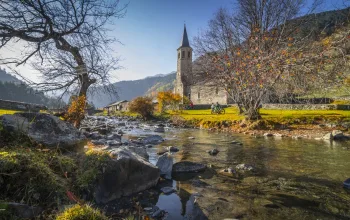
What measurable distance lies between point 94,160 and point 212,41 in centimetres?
2159

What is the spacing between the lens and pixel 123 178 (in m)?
4.97

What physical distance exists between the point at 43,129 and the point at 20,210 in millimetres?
2720

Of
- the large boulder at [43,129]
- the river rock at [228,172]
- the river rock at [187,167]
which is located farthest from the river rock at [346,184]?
the large boulder at [43,129]

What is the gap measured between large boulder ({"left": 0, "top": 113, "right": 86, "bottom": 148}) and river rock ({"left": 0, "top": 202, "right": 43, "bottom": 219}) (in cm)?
213

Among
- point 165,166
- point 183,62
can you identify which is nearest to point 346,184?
point 165,166

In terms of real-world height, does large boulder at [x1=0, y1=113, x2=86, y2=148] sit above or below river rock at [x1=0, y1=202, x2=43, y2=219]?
above

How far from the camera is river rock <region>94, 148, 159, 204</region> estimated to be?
4.60m

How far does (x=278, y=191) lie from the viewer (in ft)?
17.8

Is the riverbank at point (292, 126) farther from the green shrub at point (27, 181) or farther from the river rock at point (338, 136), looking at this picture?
the green shrub at point (27, 181)

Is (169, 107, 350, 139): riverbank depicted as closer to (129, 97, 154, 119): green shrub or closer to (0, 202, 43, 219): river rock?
(0, 202, 43, 219): river rock

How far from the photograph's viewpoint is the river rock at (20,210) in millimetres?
2606

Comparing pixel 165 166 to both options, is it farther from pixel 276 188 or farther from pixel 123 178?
pixel 276 188

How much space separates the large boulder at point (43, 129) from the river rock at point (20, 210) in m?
2.13

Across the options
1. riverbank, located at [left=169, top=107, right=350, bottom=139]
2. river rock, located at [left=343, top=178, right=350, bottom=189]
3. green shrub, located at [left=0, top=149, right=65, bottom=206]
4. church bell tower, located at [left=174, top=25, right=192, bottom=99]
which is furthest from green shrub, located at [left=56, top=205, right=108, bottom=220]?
church bell tower, located at [left=174, top=25, right=192, bottom=99]
